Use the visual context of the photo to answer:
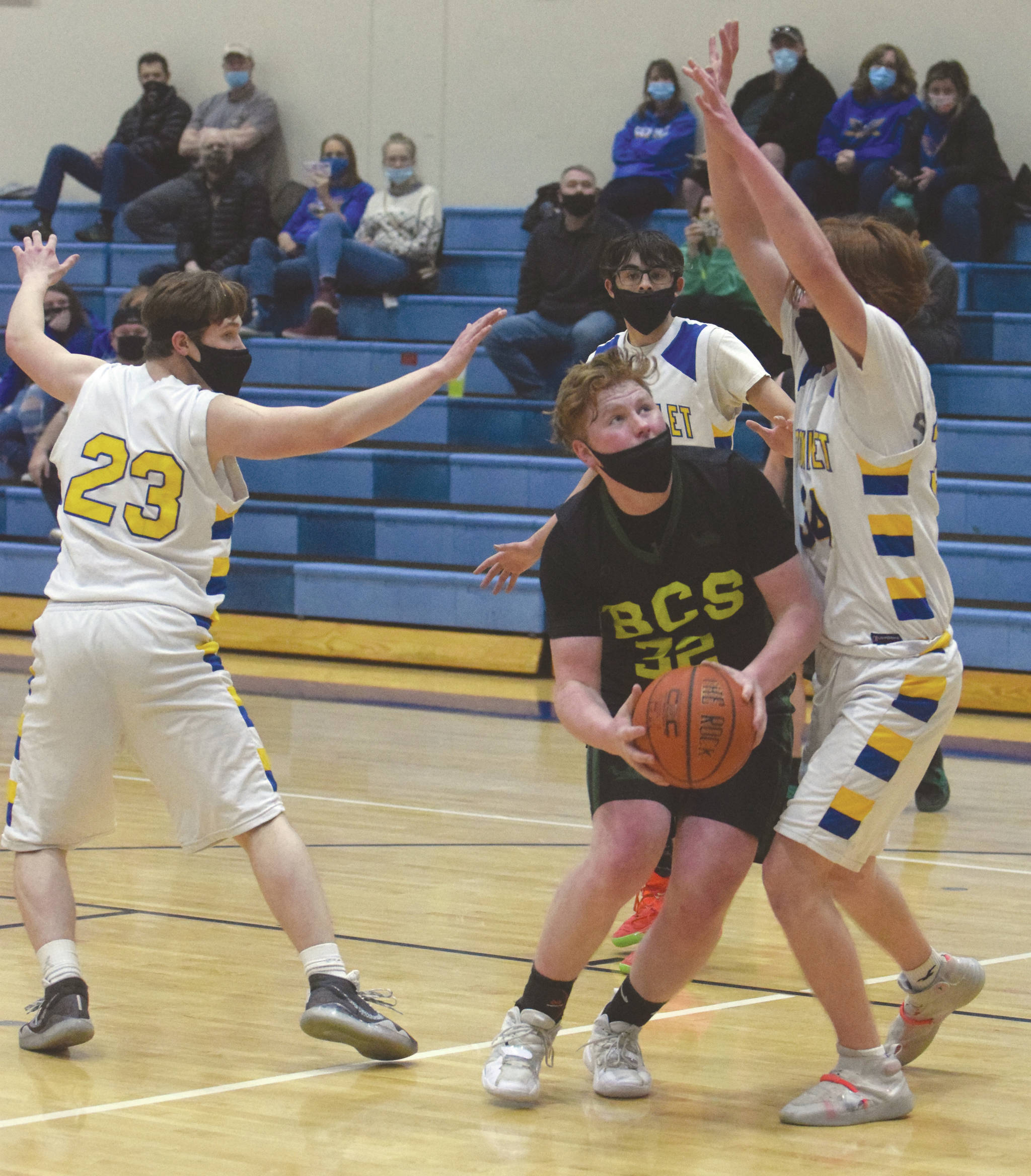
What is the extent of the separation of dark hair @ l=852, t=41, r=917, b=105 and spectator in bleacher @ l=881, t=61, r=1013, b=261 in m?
0.21

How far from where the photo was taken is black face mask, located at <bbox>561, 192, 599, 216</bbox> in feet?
35.3

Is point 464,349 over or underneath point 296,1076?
over

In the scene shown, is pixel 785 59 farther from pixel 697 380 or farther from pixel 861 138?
pixel 697 380

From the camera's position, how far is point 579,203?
35.4 feet

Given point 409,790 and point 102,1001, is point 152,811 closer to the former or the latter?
point 409,790

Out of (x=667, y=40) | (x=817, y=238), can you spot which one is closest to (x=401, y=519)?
(x=667, y=40)

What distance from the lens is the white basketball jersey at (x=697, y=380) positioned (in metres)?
4.82

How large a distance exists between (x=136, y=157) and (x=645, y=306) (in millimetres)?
9502

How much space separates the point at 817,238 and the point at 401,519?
7594mm

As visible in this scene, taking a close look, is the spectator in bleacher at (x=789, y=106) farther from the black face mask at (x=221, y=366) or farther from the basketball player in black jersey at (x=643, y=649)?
the basketball player in black jersey at (x=643, y=649)

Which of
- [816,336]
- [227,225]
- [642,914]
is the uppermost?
[227,225]

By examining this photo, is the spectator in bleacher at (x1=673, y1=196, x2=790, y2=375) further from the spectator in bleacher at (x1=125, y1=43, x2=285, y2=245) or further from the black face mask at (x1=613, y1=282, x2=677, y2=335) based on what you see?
the black face mask at (x1=613, y1=282, x2=677, y2=335)

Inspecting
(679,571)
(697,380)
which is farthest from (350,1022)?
(697,380)

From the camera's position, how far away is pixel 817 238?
10.5 ft
